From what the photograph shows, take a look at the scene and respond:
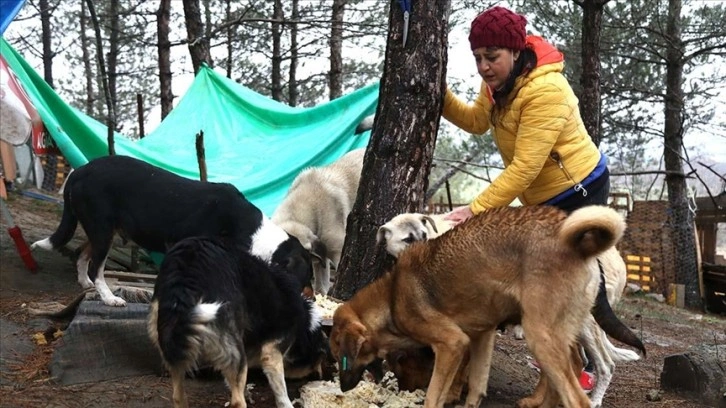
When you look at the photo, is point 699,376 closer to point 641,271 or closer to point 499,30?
point 499,30

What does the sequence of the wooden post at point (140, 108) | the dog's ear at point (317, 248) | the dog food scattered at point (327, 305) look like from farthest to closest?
the wooden post at point (140, 108) < the dog's ear at point (317, 248) < the dog food scattered at point (327, 305)

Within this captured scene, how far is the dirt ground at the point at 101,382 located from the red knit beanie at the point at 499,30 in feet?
7.08

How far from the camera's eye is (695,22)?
13445mm

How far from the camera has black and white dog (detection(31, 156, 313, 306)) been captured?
5.39 meters

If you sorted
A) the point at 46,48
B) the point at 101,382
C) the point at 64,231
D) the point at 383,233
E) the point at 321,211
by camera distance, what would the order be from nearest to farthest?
the point at 101,382 → the point at 383,233 → the point at 64,231 → the point at 321,211 → the point at 46,48

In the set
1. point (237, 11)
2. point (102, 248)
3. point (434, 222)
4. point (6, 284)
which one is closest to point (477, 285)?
point (434, 222)

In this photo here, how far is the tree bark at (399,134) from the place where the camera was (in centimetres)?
496

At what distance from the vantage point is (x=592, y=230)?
3.12 meters

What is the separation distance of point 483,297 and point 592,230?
2.19 feet

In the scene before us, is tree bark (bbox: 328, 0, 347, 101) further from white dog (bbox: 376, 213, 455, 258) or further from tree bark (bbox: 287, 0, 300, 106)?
white dog (bbox: 376, 213, 455, 258)

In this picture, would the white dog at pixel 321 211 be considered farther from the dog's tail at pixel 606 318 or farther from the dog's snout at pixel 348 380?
the dog's tail at pixel 606 318

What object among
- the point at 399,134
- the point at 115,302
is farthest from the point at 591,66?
the point at 115,302

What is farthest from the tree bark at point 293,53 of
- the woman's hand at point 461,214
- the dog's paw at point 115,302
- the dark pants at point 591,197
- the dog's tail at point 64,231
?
the dark pants at point 591,197

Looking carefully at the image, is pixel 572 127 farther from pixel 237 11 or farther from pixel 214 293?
pixel 237 11
